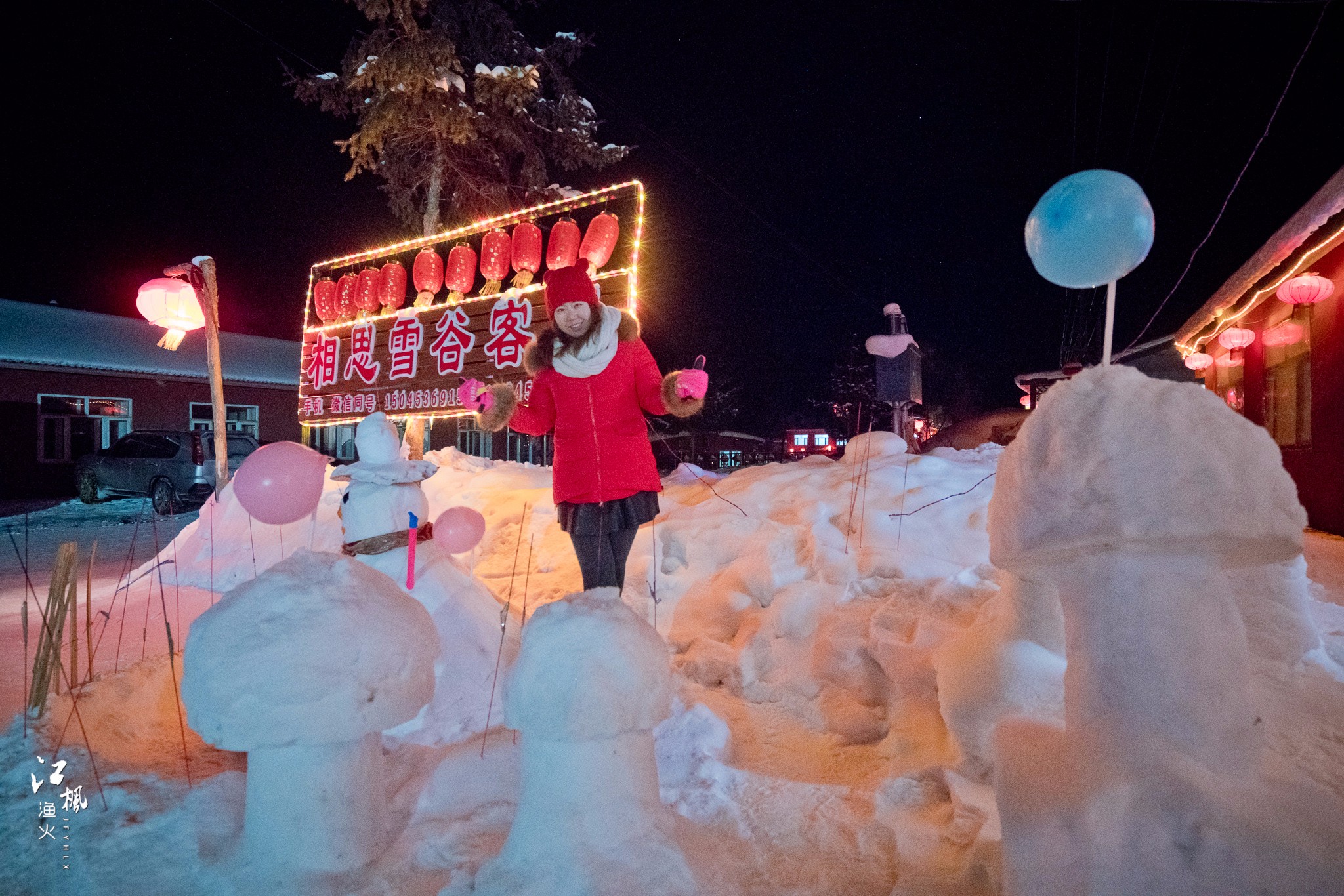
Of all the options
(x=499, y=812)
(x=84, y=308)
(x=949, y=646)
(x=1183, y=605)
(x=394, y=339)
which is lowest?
(x=499, y=812)

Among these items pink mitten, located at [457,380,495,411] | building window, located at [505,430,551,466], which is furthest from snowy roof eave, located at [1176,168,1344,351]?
building window, located at [505,430,551,466]

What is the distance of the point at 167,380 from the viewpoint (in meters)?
16.8

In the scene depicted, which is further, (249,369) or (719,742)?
(249,369)

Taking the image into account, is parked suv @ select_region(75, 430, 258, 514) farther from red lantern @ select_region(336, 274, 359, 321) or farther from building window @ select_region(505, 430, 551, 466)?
building window @ select_region(505, 430, 551, 466)

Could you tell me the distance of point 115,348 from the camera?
16.3 metres

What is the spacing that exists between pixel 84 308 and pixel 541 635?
891 inches

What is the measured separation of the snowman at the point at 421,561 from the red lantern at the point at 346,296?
639 cm

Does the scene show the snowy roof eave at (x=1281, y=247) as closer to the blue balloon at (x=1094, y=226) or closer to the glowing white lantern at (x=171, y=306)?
the blue balloon at (x=1094, y=226)

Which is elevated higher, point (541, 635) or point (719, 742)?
point (541, 635)

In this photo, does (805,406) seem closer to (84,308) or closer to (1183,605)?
(84,308)

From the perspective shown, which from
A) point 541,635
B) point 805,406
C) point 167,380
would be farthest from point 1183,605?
point 805,406

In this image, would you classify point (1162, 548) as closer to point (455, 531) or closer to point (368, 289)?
point (455, 531)

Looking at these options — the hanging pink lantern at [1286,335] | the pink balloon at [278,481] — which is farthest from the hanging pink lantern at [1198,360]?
the pink balloon at [278,481]

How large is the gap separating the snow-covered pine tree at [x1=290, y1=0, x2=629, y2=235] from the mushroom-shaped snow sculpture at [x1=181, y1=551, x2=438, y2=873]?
894cm
